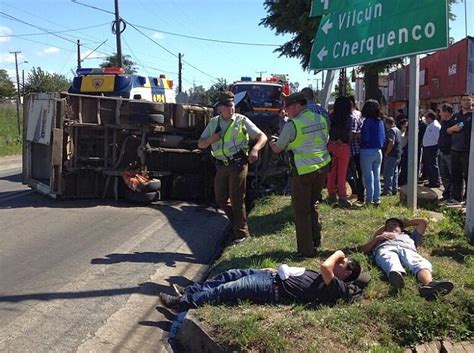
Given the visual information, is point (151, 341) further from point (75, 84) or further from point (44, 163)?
point (75, 84)

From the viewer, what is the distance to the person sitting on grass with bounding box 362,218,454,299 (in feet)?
15.7

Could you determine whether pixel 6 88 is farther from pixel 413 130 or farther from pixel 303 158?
pixel 303 158

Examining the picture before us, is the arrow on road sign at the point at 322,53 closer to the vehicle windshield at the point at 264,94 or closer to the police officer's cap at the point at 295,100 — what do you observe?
the police officer's cap at the point at 295,100

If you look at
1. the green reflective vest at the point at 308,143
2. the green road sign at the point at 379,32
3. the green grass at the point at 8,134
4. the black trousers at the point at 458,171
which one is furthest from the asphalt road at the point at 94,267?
the green grass at the point at 8,134

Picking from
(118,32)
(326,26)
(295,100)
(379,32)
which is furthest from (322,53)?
(118,32)

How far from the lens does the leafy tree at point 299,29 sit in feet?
69.7

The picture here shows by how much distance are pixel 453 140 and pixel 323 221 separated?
9.94 feet

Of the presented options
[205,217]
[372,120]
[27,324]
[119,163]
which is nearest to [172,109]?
[119,163]

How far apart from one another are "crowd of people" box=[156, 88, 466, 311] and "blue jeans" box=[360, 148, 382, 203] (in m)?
0.01

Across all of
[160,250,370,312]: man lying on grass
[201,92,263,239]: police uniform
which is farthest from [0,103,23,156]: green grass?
[160,250,370,312]: man lying on grass

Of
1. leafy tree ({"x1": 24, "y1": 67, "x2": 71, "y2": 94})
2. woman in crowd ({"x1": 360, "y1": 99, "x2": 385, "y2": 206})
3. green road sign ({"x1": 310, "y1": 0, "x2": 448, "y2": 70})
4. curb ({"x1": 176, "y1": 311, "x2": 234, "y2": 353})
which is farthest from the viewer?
leafy tree ({"x1": 24, "y1": 67, "x2": 71, "y2": 94})

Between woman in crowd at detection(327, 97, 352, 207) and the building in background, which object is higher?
the building in background

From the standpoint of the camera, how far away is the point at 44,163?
11.7 meters

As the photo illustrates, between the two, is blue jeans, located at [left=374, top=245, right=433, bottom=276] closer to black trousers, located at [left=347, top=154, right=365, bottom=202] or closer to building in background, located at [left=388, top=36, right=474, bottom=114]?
black trousers, located at [left=347, top=154, right=365, bottom=202]
